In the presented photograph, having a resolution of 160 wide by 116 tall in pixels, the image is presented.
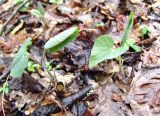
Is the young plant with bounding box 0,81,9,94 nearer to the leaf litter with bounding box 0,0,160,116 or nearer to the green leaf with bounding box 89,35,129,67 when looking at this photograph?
the leaf litter with bounding box 0,0,160,116

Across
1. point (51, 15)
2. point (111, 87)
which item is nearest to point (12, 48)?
point (51, 15)

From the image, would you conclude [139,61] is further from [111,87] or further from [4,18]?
[4,18]

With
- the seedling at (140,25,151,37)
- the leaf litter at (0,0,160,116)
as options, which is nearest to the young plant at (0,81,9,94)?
the leaf litter at (0,0,160,116)

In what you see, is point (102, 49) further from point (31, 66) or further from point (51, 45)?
point (31, 66)

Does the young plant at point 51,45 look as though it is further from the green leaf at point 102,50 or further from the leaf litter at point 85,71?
the green leaf at point 102,50

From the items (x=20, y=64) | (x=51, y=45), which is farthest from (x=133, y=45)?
(x=20, y=64)

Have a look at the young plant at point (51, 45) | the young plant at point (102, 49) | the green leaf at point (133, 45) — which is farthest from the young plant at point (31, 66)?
the green leaf at point (133, 45)
